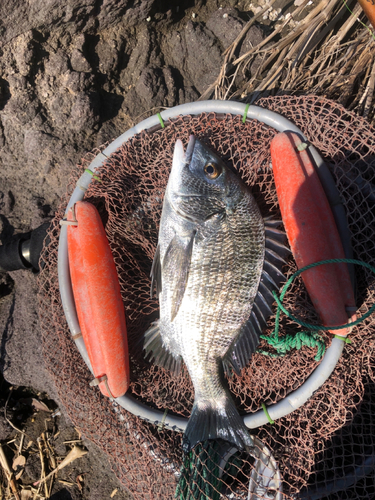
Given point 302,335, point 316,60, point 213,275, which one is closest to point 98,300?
point 213,275

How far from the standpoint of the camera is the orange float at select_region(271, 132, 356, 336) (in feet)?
6.41

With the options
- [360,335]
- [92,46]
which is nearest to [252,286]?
[360,335]

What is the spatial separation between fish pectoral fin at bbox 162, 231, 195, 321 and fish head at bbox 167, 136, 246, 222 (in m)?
0.16

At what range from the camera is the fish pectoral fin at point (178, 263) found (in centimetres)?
209

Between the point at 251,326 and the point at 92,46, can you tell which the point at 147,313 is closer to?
the point at 251,326

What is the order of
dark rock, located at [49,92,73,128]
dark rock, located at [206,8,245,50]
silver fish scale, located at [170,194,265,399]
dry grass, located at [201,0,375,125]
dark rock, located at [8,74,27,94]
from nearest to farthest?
silver fish scale, located at [170,194,265,399] < dry grass, located at [201,0,375,125] < dark rock, located at [8,74,27,94] < dark rock, located at [49,92,73,128] < dark rock, located at [206,8,245,50]

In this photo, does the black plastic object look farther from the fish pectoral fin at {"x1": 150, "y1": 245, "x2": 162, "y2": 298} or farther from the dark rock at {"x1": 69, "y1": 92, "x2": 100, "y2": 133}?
the fish pectoral fin at {"x1": 150, "y1": 245, "x2": 162, "y2": 298}

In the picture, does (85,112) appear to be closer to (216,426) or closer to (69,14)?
(69,14)

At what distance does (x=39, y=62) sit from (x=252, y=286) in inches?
92.4

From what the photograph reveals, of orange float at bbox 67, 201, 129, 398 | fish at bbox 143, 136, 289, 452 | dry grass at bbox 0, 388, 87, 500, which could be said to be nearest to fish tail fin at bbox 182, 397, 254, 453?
fish at bbox 143, 136, 289, 452

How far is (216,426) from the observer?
2164mm

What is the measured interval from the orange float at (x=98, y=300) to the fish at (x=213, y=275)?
0.31 m

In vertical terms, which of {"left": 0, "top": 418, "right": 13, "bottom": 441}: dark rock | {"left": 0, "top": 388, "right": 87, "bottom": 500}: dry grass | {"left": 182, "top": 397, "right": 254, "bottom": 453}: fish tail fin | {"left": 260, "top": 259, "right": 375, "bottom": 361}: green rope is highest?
{"left": 260, "top": 259, "right": 375, "bottom": 361}: green rope

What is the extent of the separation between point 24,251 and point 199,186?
153 cm
